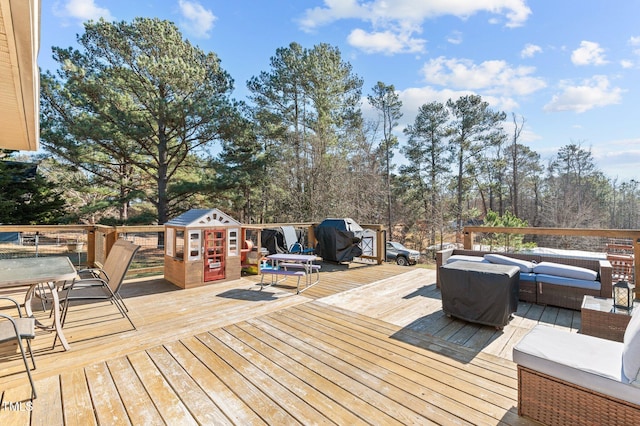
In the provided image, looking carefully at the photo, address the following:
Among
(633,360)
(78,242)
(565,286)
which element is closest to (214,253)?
(78,242)

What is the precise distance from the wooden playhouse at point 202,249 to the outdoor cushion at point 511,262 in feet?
13.2

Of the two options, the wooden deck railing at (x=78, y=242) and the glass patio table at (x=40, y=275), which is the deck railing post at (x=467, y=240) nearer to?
the wooden deck railing at (x=78, y=242)

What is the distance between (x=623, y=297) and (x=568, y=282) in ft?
2.64

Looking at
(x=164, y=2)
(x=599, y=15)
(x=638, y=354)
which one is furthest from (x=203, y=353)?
(x=164, y=2)

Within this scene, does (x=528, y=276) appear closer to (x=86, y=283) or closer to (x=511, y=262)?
(x=511, y=262)

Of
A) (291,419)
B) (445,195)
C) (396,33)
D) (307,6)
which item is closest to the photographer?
(291,419)

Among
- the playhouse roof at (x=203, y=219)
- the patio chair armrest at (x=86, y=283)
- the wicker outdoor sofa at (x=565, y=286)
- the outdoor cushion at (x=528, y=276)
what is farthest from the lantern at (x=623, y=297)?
the patio chair armrest at (x=86, y=283)

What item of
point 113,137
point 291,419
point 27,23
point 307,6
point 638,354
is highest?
point 307,6

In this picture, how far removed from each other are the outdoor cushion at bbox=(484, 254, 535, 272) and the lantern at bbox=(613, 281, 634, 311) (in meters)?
1.12

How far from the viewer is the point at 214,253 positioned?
4.90 meters

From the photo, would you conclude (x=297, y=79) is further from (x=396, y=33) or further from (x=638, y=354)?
(x=638, y=354)

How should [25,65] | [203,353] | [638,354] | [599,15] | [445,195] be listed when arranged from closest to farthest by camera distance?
[638,354], [25,65], [203,353], [599,15], [445,195]

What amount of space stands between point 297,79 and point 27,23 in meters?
13.3

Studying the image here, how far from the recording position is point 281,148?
45.1ft
